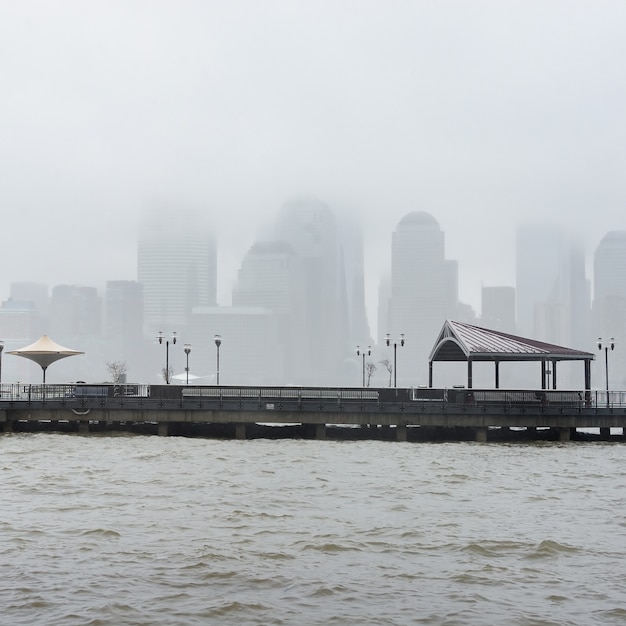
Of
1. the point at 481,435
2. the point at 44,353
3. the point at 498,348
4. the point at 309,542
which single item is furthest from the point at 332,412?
the point at 309,542

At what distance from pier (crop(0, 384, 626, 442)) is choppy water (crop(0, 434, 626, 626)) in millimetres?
8853

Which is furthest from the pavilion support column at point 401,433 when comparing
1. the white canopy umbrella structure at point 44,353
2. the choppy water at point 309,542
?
the white canopy umbrella structure at point 44,353

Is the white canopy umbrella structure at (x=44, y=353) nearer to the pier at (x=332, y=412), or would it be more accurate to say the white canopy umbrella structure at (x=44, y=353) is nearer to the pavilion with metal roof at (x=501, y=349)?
the pier at (x=332, y=412)

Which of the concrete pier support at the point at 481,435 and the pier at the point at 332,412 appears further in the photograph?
the concrete pier support at the point at 481,435

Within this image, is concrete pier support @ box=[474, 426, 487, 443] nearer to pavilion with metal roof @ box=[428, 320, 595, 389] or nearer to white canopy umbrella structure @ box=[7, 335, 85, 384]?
pavilion with metal roof @ box=[428, 320, 595, 389]

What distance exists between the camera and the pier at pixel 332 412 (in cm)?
4822

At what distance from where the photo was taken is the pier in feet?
158

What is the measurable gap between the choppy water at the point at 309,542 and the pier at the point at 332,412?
8853 millimetres

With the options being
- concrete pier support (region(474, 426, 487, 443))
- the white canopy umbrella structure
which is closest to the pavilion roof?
concrete pier support (region(474, 426, 487, 443))

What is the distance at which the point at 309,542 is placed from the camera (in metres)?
22.4

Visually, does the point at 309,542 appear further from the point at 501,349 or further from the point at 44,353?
the point at 44,353

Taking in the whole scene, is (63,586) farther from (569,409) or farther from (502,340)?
(502,340)

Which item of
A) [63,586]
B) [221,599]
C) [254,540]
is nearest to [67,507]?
[254,540]

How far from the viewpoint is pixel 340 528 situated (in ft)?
79.4
